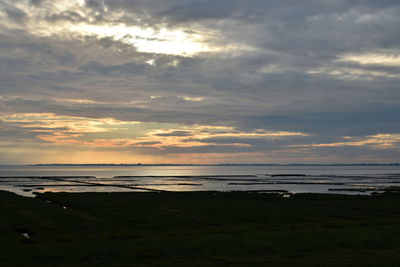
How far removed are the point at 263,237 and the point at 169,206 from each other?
112ft

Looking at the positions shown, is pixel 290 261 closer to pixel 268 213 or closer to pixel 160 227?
pixel 160 227

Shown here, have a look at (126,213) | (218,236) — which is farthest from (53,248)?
(126,213)

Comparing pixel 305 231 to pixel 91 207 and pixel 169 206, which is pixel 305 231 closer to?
pixel 169 206

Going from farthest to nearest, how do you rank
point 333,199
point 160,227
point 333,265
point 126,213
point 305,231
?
point 333,199 → point 126,213 → point 160,227 → point 305,231 → point 333,265

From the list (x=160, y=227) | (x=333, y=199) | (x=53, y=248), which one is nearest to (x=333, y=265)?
(x=53, y=248)

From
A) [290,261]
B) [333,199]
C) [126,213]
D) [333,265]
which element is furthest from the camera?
[333,199]

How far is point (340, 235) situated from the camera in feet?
108

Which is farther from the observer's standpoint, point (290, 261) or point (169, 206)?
point (169, 206)

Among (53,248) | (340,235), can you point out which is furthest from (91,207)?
(340,235)

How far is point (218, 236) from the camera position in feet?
108

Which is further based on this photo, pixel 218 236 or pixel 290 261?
pixel 218 236

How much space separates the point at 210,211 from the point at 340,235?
87.3 feet

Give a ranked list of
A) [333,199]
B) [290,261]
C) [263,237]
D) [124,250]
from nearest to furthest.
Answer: [290,261] < [124,250] < [263,237] < [333,199]

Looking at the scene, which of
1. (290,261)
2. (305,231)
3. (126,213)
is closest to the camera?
(290,261)
